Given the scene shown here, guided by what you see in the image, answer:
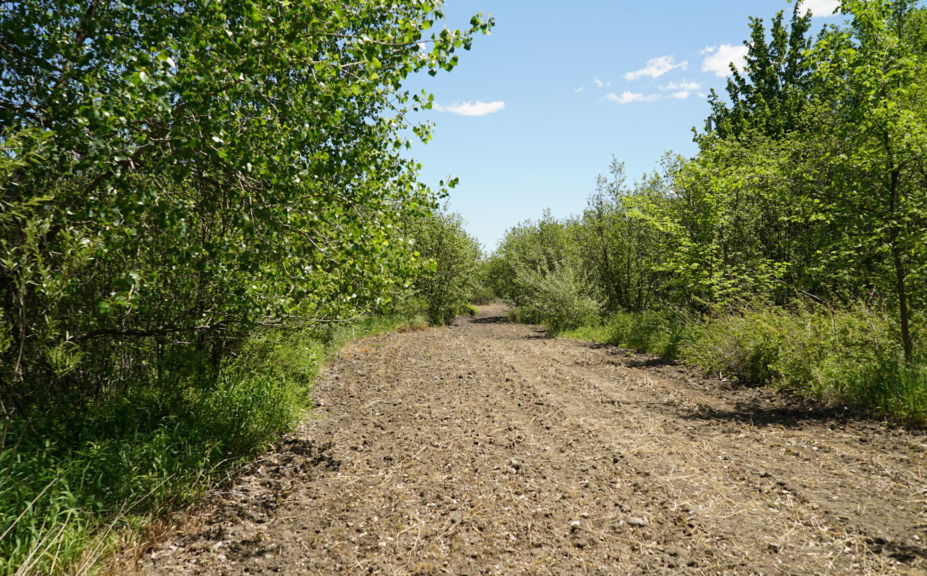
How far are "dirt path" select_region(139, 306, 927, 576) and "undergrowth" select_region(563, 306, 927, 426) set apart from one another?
547 millimetres

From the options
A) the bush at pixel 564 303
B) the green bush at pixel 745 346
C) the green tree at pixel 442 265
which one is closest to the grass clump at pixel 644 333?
the bush at pixel 564 303

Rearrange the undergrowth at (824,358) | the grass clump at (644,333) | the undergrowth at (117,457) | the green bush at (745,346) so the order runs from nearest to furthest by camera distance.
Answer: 1. the undergrowth at (117,457)
2. the undergrowth at (824,358)
3. the green bush at (745,346)
4. the grass clump at (644,333)

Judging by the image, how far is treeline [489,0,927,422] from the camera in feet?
21.4

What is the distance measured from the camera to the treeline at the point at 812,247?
654 cm

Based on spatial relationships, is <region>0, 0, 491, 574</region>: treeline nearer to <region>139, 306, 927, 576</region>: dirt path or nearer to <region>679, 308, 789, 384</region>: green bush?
<region>139, 306, 927, 576</region>: dirt path

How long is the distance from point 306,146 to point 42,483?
3.98m

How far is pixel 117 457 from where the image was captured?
163 inches

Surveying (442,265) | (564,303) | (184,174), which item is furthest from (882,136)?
(442,265)

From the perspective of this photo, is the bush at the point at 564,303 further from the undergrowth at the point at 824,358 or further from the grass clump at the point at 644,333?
the undergrowth at the point at 824,358

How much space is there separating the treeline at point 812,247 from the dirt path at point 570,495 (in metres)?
1.35

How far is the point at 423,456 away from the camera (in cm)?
538

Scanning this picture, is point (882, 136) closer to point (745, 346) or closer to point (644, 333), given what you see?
point (745, 346)

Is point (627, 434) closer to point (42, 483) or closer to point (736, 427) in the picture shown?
point (736, 427)

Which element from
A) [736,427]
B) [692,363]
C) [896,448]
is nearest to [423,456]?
[736,427]
